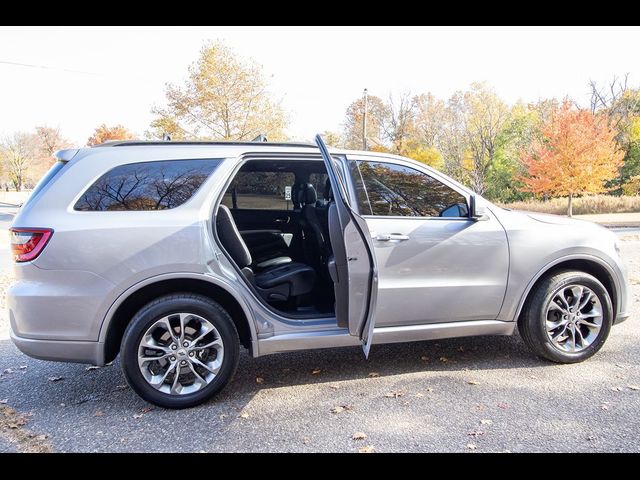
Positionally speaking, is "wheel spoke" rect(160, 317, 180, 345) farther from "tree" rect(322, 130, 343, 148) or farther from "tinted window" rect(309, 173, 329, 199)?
"tree" rect(322, 130, 343, 148)

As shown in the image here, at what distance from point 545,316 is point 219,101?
21.9 m

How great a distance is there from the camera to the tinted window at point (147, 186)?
321 centimetres

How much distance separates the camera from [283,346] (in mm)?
3439

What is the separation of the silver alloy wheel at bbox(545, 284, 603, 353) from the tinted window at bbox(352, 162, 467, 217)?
1.21 metres

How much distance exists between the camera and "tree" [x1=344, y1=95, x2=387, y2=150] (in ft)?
142

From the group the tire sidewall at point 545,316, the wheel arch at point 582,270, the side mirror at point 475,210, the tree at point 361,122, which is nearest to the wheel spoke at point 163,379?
the side mirror at point 475,210

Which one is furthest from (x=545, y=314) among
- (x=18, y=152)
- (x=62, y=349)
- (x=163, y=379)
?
(x=18, y=152)

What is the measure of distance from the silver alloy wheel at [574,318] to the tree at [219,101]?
833 inches

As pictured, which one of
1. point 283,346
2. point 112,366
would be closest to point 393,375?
point 283,346

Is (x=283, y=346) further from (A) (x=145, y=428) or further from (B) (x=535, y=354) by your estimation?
(B) (x=535, y=354)

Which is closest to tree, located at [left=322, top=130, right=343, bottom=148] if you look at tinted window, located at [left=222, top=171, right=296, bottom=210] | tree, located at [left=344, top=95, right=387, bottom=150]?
tree, located at [left=344, top=95, right=387, bottom=150]

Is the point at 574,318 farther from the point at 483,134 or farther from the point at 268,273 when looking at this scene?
the point at 483,134

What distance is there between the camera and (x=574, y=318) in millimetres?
3895

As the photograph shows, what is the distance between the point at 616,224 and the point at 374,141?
25.1 metres
